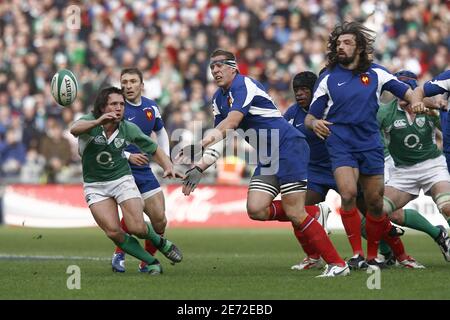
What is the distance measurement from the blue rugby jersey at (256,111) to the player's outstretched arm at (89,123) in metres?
1.21

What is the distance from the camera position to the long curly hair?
11.2 meters

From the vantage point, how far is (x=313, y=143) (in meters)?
12.8

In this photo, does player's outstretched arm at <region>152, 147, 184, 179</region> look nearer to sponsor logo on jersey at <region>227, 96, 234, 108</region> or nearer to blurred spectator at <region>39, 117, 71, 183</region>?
sponsor logo on jersey at <region>227, 96, 234, 108</region>

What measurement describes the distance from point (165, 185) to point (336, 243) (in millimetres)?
5430

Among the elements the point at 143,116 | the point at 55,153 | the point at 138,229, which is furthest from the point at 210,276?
the point at 55,153

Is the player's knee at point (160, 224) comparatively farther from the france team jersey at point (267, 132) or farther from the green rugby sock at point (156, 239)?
the france team jersey at point (267, 132)

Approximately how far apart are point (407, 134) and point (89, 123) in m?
3.81

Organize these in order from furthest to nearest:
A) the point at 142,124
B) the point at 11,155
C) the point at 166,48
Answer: the point at 166,48
the point at 11,155
the point at 142,124

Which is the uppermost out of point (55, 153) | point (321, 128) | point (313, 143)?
point (321, 128)

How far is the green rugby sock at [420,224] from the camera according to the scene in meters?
12.7

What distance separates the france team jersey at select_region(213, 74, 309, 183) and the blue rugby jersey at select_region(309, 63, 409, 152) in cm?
34

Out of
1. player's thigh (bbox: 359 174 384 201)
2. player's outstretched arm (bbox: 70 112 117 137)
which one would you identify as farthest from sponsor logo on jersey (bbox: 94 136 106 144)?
player's thigh (bbox: 359 174 384 201)

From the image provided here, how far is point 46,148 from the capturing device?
23500mm

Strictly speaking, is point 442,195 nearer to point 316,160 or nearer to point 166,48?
point 316,160
